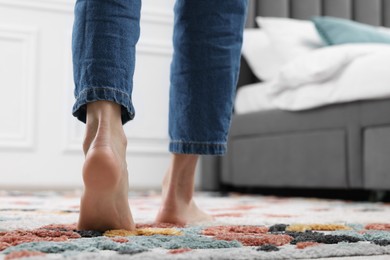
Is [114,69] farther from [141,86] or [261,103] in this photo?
[141,86]

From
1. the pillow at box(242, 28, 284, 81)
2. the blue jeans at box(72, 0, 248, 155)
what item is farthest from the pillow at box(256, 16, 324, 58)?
the blue jeans at box(72, 0, 248, 155)

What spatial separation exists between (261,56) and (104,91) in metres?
1.75

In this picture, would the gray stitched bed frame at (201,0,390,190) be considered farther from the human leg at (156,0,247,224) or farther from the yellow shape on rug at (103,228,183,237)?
the yellow shape on rug at (103,228,183,237)

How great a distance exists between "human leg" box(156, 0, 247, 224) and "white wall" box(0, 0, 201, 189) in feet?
5.87

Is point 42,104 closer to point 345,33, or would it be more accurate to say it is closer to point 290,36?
point 290,36

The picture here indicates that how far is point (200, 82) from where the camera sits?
3.10ft

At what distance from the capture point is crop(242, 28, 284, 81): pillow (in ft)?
7.91

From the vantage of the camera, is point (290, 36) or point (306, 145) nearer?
point (306, 145)

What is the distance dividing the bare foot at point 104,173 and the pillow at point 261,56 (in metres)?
1.67

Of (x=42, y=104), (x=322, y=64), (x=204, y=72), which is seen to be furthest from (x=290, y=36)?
(x=204, y=72)

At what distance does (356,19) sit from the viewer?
2939mm

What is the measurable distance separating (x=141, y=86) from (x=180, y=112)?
6.35 ft

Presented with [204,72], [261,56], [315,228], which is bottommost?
[315,228]

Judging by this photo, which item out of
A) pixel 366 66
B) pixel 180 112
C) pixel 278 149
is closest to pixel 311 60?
pixel 366 66
